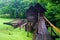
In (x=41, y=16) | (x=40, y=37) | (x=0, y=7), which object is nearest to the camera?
(x=40, y=37)

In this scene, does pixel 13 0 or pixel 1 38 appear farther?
pixel 13 0

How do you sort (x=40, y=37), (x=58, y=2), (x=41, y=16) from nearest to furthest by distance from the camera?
(x=40, y=37) → (x=58, y=2) → (x=41, y=16)

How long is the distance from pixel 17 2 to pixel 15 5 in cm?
53

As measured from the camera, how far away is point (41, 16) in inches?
311

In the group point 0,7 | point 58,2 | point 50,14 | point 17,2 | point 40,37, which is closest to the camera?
point 40,37

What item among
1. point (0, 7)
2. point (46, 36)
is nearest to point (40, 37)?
point (46, 36)

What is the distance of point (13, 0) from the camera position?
28.2 m

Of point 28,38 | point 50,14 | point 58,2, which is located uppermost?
point 58,2

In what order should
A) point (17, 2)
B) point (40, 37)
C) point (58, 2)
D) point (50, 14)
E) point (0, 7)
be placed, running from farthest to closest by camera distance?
point (0, 7) → point (17, 2) → point (50, 14) → point (58, 2) → point (40, 37)

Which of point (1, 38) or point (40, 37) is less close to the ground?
point (40, 37)

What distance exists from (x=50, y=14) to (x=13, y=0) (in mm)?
13332

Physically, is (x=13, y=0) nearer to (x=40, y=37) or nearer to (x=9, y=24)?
(x=9, y=24)

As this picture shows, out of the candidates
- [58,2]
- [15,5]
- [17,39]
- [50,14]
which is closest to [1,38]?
[17,39]

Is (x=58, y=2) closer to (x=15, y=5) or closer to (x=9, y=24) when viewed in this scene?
(x=9, y=24)
